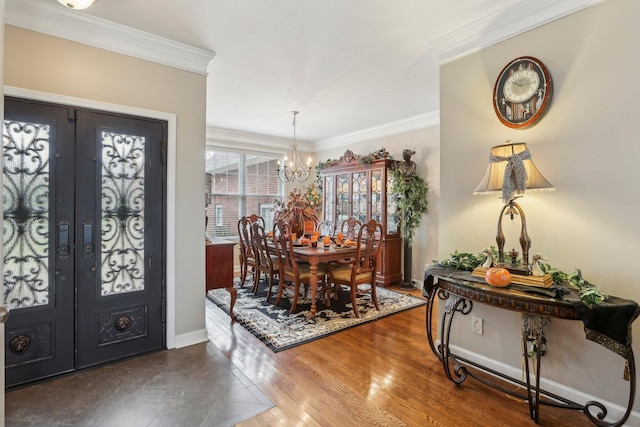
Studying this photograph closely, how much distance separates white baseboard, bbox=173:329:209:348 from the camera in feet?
9.45

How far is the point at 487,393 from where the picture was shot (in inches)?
87.7

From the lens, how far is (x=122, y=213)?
2646 millimetres

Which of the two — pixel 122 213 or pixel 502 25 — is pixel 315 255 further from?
pixel 502 25

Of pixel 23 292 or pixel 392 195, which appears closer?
pixel 23 292

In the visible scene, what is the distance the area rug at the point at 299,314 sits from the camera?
315 centimetres

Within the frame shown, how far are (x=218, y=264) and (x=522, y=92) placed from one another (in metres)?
3.65

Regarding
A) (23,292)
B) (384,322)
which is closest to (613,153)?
A: (384,322)

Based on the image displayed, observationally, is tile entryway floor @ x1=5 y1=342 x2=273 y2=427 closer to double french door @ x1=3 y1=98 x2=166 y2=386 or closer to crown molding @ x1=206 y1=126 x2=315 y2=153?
double french door @ x1=3 y1=98 x2=166 y2=386

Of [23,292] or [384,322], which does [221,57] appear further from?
[384,322]

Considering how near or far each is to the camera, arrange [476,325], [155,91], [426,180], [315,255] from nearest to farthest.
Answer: [476,325], [155,91], [315,255], [426,180]

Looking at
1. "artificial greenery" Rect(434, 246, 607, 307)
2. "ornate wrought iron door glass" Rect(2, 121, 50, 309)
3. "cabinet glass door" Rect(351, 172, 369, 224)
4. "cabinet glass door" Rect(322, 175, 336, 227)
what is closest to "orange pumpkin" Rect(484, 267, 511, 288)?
"artificial greenery" Rect(434, 246, 607, 307)

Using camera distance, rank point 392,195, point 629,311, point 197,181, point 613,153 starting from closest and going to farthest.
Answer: point 629,311
point 613,153
point 197,181
point 392,195

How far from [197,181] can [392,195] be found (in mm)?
3209

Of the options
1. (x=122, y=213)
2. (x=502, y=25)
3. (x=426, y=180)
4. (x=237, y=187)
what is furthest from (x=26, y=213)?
(x=426, y=180)
